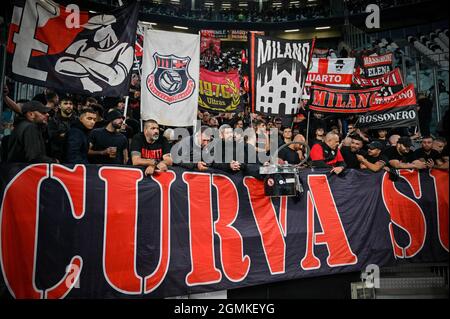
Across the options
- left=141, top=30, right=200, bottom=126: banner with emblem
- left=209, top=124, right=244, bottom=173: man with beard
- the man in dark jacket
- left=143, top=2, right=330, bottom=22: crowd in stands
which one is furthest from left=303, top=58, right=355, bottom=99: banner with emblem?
left=143, top=2, right=330, bottom=22: crowd in stands

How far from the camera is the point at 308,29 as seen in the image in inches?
1107

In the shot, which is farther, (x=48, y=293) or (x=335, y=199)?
(x=335, y=199)

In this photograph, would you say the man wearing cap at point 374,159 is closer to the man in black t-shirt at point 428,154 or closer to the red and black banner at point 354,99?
the man in black t-shirt at point 428,154

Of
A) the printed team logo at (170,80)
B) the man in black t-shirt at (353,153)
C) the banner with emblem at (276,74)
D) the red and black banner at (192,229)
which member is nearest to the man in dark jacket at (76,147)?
the red and black banner at (192,229)

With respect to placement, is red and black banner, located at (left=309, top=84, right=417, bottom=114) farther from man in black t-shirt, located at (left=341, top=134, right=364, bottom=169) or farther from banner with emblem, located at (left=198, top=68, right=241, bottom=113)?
banner with emblem, located at (left=198, top=68, right=241, bottom=113)

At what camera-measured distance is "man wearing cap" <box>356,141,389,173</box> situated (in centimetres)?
626

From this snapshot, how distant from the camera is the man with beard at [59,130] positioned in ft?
16.1

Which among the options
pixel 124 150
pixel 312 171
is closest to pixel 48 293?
pixel 124 150

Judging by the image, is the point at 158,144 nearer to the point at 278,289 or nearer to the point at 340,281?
the point at 278,289

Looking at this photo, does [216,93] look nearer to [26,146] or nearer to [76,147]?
[76,147]

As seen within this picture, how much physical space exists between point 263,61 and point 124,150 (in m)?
2.98

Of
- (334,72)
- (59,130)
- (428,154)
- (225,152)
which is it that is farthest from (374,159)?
(59,130)

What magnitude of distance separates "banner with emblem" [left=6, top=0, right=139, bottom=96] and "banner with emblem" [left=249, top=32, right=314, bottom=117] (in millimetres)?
2189

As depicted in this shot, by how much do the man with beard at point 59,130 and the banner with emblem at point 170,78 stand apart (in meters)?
1.28
